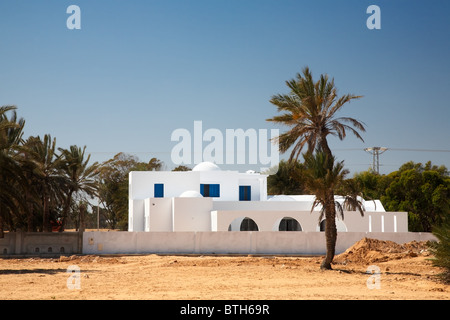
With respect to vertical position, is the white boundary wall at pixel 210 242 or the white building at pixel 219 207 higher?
the white building at pixel 219 207

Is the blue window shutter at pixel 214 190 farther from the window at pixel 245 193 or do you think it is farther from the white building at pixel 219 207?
the window at pixel 245 193

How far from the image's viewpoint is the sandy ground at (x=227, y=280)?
14.7m

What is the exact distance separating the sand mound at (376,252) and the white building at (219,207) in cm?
619

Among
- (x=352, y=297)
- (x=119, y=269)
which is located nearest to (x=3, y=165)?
(x=119, y=269)

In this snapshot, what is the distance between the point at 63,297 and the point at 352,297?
6.93 m

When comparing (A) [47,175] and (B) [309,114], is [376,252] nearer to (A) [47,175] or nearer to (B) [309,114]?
(B) [309,114]

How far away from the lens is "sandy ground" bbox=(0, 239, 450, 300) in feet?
48.4

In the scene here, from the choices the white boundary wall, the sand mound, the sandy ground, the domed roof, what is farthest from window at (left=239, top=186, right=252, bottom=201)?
the sandy ground

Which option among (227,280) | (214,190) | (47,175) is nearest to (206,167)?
(214,190)

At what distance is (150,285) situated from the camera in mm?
17078

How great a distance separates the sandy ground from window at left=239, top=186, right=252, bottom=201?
18840 millimetres

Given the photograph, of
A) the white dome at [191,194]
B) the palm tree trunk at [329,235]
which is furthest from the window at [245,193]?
the palm tree trunk at [329,235]
